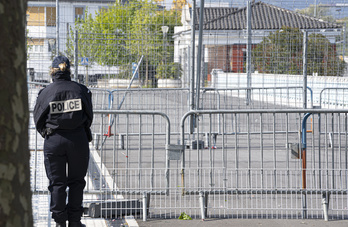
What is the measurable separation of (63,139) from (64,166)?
0.93 ft

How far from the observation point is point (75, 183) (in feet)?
18.6

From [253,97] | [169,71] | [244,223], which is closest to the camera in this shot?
[244,223]

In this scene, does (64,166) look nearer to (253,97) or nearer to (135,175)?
(135,175)

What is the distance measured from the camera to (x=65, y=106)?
220 inches

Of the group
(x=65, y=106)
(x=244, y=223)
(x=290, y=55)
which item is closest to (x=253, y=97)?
(x=290, y=55)

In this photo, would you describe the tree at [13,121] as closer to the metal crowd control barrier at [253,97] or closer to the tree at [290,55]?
the metal crowd control barrier at [253,97]

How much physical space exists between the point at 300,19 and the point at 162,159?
832 inches

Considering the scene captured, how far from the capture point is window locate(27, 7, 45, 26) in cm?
1091

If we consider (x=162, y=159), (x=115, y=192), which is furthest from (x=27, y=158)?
(x=162, y=159)

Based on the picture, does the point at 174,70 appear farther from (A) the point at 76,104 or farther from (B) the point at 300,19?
(B) the point at 300,19

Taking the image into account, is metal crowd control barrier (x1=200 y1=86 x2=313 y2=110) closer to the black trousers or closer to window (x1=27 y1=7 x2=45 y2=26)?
window (x1=27 y1=7 x2=45 y2=26)

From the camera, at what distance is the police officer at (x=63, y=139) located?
5.54 metres

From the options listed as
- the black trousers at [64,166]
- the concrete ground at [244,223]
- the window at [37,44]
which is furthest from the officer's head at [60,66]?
the window at [37,44]

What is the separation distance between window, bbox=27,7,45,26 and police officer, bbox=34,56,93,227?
554 centimetres
